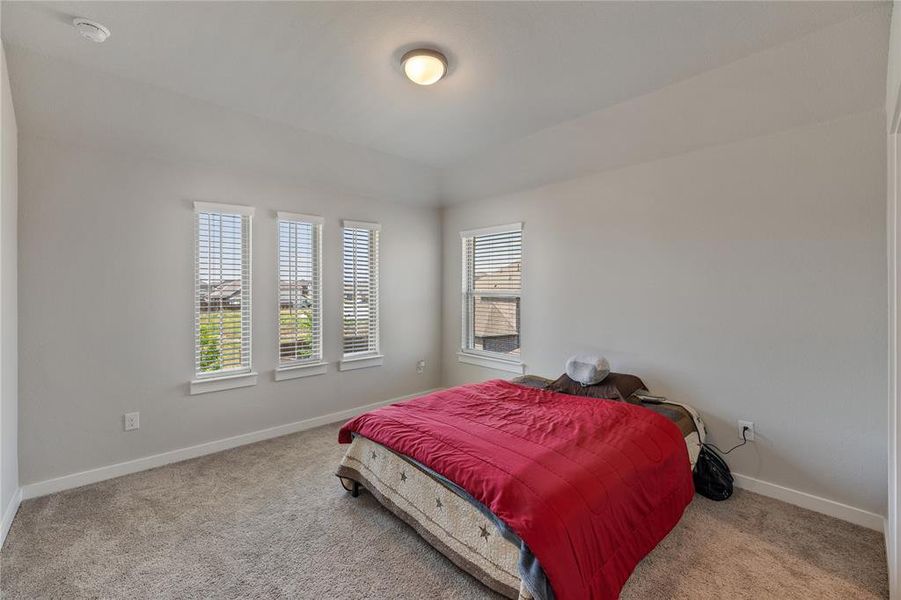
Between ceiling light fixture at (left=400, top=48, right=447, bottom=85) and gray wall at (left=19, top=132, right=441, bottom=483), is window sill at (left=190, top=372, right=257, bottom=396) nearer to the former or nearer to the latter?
gray wall at (left=19, top=132, right=441, bottom=483)

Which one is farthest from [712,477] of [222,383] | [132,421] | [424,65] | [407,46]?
[132,421]

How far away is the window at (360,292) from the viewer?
4.14 m

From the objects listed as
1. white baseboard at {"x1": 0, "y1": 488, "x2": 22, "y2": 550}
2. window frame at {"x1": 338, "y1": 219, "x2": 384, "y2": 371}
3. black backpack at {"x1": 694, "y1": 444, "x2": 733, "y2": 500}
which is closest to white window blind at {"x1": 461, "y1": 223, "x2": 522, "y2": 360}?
window frame at {"x1": 338, "y1": 219, "x2": 384, "y2": 371}

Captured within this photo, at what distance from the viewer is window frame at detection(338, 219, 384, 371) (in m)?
4.12

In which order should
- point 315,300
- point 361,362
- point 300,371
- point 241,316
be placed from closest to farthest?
point 241,316
point 300,371
point 315,300
point 361,362

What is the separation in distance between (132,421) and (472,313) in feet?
10.6

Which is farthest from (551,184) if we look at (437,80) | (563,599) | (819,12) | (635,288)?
(563,599)

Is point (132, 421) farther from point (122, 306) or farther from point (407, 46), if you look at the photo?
point (407, 46)

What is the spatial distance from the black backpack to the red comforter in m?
0.33

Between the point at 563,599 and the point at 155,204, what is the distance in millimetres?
3561

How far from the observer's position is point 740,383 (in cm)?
275

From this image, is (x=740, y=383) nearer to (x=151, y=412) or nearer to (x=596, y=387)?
(x=596, y=387)

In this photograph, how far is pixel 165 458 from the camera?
3.05m

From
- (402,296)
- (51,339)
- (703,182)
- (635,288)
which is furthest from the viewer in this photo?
(402,296)
